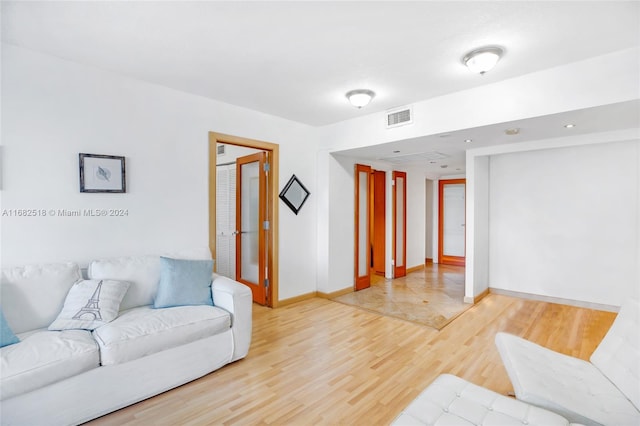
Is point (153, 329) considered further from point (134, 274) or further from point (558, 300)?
point (558, 300)

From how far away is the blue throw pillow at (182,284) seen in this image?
274 centimetres

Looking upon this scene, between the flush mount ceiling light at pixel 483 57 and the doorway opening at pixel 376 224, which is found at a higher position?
the flush mount ceiling light at pixel 483 57

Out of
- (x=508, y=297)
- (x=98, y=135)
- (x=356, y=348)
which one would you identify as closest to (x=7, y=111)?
(x=98, y=135)

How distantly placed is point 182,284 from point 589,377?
2964 mm

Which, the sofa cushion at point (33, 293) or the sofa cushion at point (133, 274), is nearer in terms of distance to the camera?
the sofa cushion at point (33, 293)

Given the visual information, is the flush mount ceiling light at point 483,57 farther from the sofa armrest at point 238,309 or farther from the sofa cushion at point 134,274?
the sofa cushion at point 134,274

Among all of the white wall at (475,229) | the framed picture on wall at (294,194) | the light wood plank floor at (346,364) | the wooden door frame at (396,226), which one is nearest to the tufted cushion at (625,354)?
the light wood plank floor at (346,364)

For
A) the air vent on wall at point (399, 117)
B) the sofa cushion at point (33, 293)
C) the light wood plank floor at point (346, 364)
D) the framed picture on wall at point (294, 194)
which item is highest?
the air vent on wall at point (399, 117)

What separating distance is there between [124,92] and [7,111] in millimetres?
869

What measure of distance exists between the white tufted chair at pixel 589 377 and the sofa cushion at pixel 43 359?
2.56 metres

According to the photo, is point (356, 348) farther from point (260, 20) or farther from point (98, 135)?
point (98, 135)

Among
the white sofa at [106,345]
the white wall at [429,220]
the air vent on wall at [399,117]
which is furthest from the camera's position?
the white wall at [429,220]

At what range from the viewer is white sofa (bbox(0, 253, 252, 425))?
1.85 meters

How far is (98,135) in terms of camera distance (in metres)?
2.88
